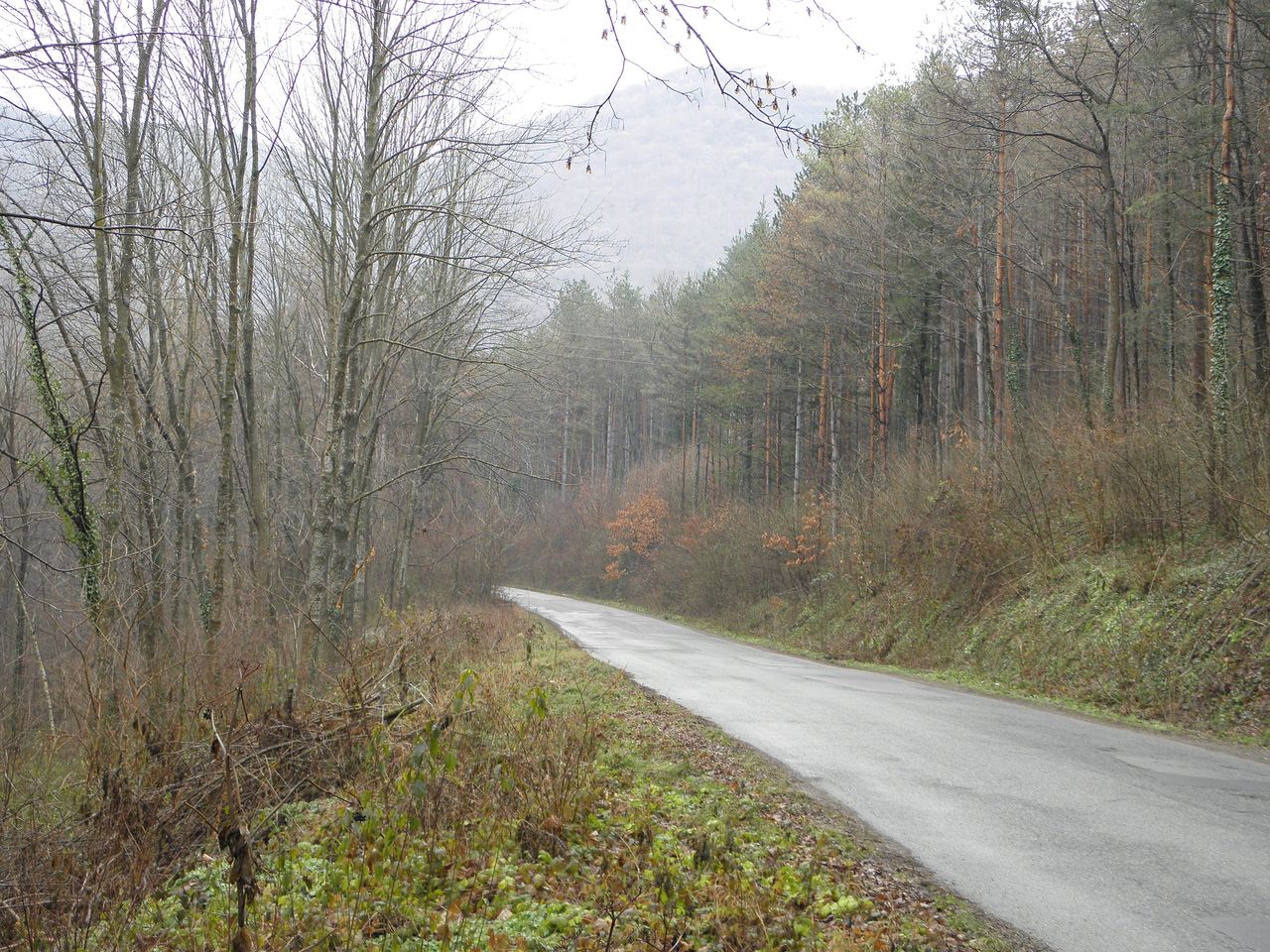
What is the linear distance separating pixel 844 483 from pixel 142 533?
17.9 meters

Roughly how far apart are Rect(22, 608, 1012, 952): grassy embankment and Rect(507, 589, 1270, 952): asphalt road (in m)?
0.43

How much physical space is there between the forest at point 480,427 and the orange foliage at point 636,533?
12.4 metres

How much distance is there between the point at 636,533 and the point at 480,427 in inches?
1048

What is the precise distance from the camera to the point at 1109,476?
14898mm

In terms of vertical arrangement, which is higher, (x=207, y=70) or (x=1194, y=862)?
(x=207, y=70)

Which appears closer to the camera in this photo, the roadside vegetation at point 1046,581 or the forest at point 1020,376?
the roadside vegetation at point 1046,581

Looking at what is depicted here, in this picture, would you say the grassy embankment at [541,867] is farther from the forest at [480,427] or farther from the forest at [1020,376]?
the forest at [1020,376]

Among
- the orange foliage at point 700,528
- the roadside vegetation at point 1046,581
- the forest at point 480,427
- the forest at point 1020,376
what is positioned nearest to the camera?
the forest at point 480,427

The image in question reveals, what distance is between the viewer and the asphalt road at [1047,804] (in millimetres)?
4477

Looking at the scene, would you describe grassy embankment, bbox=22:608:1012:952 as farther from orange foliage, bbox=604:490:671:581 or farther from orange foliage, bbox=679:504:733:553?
orange foliage, bbox=604:490:671:581

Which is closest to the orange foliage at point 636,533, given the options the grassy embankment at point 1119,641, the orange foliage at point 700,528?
the orange foliage at point 700,528

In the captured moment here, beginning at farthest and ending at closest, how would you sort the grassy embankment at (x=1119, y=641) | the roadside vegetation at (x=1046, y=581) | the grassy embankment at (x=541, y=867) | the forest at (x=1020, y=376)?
1. the forest at (x=1020, y=376)
2. the roadside vegetation at (x=1046, y=581)
3. the grassy embankment at (x=1119, y=641)
4. the grassy embankment at (x=541, y=867)

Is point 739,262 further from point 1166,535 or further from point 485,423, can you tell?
point 1166,535

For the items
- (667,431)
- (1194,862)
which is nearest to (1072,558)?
(1194,862)
